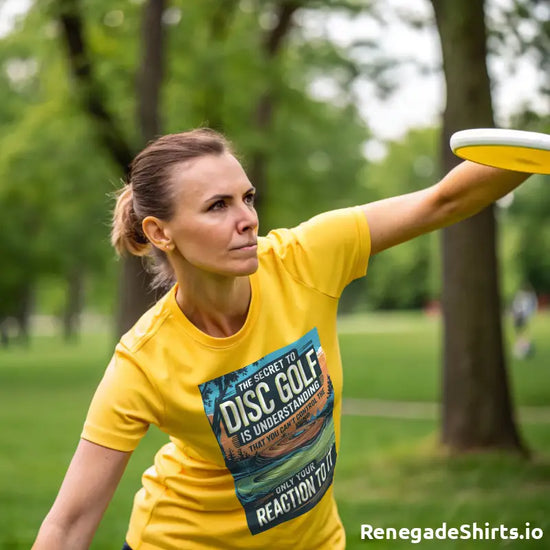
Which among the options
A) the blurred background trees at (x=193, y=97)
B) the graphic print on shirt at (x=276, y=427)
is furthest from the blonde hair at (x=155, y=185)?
the blurred background trees at (x=193, y=97)

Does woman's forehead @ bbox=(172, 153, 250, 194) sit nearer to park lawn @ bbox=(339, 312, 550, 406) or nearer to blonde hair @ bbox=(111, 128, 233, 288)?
blonde hair @ bbox=(111, 128, 233, 288)

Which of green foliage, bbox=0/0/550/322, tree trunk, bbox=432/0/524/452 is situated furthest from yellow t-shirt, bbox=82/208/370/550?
green foliage, bbox=0/0/550/322

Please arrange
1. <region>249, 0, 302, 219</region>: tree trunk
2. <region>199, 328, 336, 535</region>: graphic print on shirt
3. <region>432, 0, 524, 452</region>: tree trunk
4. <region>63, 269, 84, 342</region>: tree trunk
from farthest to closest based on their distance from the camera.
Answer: <region>63, 269, 84, 342</region>: tree trunk < <region>249, 0, 302, 219</region>: tree trunk < <region>432, 0, 524, 452</region>: tree trunk < <region>199, 328, 336, 535</region>: graphic print on shirt

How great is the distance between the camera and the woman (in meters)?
2.57

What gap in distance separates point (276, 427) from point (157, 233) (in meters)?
0.71

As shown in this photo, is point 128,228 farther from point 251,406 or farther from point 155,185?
point 251,406

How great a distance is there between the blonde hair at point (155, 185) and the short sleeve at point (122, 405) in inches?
17.6

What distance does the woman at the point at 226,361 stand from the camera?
257 cm

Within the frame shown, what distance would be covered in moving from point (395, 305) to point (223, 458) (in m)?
64.3

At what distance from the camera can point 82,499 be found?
2.48 meters

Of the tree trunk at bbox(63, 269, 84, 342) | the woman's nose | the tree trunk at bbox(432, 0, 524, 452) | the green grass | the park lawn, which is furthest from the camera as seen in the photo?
the tree trunk at bbox(63, 269, 84, 342)

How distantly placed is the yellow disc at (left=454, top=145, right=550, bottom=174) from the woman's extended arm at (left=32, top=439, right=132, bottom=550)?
4.32ft

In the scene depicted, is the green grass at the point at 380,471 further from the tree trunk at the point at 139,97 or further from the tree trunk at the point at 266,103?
the tree trunk at the point at 266,103

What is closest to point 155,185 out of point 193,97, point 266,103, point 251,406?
point 251,406
